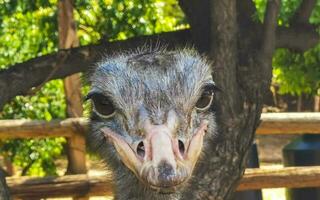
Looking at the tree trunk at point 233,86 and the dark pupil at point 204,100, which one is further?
the tree trunk at point 233,86

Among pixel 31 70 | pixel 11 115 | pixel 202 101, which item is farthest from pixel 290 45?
pixel 11 115

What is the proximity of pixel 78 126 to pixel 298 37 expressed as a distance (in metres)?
1.58

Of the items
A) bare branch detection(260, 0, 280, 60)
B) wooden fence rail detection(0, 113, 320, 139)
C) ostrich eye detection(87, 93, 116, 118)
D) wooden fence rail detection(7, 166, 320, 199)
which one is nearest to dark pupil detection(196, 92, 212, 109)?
ostrich eye detection(87, 93, 116, 118)

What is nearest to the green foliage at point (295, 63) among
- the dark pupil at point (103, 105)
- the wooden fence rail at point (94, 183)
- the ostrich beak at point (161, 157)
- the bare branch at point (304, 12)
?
the bare branch at point (304, 12)

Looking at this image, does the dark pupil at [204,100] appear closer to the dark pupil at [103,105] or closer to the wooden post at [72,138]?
the dark pupil at [103,105]

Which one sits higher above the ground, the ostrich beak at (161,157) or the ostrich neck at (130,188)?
the ostrich beak at (161,157)

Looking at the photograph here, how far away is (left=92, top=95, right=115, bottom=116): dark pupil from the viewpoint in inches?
87.4

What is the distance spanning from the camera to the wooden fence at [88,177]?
14.3ft

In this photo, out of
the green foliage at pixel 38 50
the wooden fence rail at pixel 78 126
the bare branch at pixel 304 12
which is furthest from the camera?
the green foliage at pixel 38 50

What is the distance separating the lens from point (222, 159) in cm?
321

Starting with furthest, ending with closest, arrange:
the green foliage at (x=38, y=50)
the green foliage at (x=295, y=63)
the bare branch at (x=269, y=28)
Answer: the green foliage at (x=38, y=50) → the green foliage at (x=295, y=63) → the bare branch at (x=269, y=28)

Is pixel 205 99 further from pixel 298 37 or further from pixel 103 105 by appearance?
pixel 298 37

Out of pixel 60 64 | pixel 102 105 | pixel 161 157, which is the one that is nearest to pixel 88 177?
pixel 60 64

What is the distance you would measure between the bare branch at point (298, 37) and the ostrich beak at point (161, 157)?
5.94 feet
